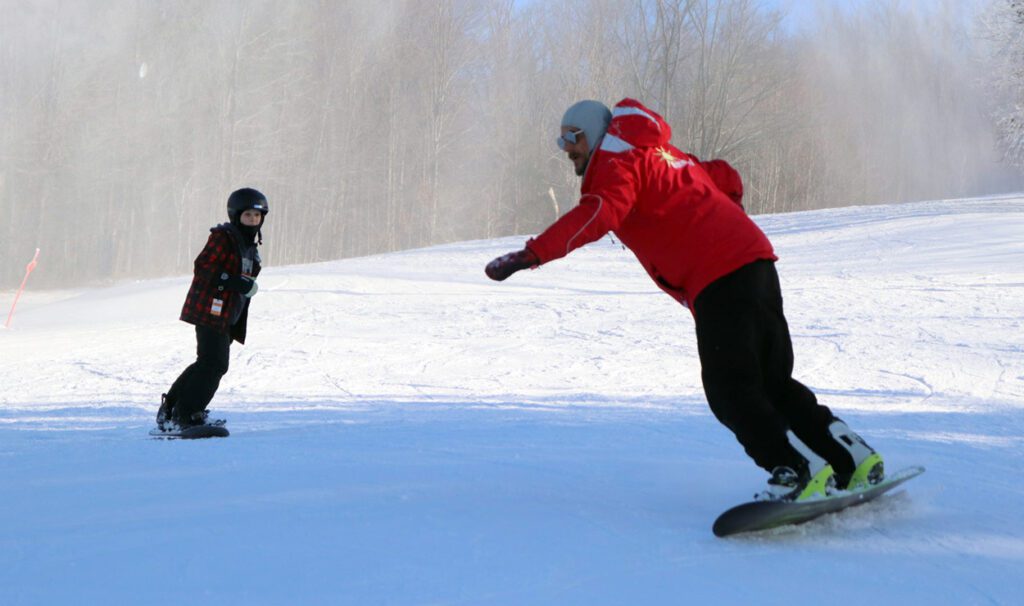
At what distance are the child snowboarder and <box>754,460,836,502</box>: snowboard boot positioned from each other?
10.1ft

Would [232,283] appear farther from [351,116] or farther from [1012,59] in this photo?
[351,116]

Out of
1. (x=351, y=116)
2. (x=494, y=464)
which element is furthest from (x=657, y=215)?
(x=351, y=116)

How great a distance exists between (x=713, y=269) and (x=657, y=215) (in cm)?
24

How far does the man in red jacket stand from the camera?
2.93m

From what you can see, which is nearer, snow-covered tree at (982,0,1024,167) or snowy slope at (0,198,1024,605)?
snowy slope at (0,198,1024,605)

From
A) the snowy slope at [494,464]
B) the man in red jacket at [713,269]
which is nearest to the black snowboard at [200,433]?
the snowy slope at [494,464]

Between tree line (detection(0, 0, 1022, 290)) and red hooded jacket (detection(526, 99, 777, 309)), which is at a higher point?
tree line (detection(0, 0, 1022, 290))

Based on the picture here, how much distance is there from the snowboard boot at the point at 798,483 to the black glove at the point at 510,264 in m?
0.96

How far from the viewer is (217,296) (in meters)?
5.09

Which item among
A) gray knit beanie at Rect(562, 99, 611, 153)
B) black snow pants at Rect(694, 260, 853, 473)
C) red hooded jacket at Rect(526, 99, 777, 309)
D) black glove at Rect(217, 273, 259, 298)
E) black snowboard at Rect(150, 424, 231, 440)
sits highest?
gray knit beanie at Rect(562, 99, 611, 153)

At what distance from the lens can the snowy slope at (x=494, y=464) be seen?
2500 mm

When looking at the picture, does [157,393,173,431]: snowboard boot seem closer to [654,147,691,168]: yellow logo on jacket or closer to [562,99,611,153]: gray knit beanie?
[562,99,611,153]: gray knit beanie

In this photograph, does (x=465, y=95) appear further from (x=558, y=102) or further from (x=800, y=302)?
(x=800, y=302)

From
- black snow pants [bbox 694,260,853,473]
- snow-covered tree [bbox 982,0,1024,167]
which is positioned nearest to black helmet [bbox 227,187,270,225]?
black snow pants [bbox 694,260,853,473]
